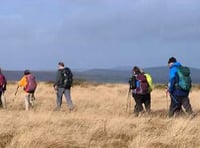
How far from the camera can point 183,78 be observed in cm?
1270

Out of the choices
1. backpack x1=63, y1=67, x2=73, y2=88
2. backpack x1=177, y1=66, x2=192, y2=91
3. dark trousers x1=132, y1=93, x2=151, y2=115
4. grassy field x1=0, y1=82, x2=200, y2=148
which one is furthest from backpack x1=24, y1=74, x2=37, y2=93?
backpack x1=177, y1=66, x2=192, y2=91

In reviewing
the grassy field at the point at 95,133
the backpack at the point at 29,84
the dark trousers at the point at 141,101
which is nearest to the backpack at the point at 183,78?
the grassy field at the point at 95,133

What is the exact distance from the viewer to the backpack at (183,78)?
12680mm

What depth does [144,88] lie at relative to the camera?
48.3ft

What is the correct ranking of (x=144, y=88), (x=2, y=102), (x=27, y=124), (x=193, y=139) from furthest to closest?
(x=2, y=102) → (x=144, y=88) → (x=27, y=124) → (x=193, y=139)

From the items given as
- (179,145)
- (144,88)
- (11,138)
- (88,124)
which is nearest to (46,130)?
(11,138)

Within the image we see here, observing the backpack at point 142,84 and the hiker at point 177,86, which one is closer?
the hiker at point 177,86

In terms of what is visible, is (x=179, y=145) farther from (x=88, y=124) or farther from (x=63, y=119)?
(x=63, y=119)

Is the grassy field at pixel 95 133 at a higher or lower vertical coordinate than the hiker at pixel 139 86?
lower

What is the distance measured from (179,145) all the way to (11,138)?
2876mm

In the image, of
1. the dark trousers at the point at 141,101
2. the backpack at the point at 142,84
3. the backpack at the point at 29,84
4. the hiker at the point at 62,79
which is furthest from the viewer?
the backpack at the point at 29,84

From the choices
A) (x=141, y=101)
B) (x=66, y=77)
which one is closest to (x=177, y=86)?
(x=141, y=101)

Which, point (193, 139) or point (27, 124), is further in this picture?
point (27, 124)

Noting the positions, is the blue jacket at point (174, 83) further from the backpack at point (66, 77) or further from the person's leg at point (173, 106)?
the backpack at point (66, 77)
